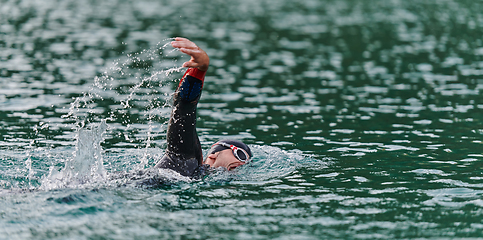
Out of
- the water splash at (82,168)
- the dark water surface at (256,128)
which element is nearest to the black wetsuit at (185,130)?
the dark water surface at (256,128)

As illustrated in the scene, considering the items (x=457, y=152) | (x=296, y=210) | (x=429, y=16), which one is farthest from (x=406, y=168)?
(x=429, y=16)

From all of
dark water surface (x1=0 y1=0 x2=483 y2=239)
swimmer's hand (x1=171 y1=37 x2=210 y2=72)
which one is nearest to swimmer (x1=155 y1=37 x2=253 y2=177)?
swimmer's hand (x1=171 y1=37 x2=210 y2=72)

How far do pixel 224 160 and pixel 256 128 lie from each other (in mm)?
4506

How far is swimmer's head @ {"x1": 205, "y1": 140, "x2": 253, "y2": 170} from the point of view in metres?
10.9

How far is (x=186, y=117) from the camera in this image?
9.51 m

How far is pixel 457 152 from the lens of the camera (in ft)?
41.6

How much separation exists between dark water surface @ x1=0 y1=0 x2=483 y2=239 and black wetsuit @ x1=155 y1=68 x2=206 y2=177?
0.27 meters

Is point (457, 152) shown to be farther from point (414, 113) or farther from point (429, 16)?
point (429, 16)

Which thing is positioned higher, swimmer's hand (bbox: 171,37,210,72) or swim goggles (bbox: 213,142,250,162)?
swimmer's hand (bbox: 171,37,210,72)

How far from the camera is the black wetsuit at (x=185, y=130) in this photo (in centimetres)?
936

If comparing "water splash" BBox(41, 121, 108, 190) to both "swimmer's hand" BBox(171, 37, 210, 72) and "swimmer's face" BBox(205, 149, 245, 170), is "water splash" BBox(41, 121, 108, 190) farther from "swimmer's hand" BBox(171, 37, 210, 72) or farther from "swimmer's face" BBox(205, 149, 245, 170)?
"swimmer's hand" BBox(171, 37, 210, 72)

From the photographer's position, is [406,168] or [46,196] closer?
[46,196]

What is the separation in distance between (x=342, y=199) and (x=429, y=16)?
33.1 meters

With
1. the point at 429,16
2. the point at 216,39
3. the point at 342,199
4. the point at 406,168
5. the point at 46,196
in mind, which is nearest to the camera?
the point at 46,196
